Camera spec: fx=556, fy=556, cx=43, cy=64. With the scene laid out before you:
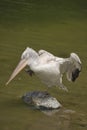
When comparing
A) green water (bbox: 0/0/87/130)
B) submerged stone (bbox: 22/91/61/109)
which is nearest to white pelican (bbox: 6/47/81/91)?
submerged stone (bbox: 22/91/61/109)

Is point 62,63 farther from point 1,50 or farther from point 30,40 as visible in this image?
point 30,40

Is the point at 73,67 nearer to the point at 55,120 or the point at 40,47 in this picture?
the point at 55,120

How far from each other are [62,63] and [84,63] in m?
2.69

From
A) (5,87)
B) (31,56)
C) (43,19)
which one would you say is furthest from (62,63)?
(43,19)

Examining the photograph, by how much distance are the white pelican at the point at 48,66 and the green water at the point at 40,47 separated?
1.54 feet

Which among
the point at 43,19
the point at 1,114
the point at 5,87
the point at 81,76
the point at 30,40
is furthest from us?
the point at 43,19

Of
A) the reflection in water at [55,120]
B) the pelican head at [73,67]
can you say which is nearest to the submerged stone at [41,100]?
the reflection in water at [55,120]

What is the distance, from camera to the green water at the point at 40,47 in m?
7.92

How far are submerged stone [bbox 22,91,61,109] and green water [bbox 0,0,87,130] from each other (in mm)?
128

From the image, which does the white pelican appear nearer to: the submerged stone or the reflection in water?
the submerged stone

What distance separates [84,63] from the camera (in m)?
11.1

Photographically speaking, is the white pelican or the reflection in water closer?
the reflection in water

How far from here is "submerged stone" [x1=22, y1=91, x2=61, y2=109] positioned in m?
8.32

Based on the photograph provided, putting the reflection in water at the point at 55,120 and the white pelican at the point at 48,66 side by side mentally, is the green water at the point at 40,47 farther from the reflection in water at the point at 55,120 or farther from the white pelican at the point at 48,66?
the white pelican at the point at 48,66
